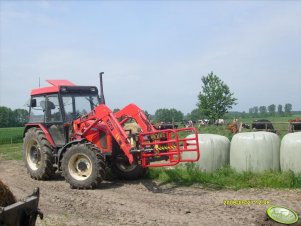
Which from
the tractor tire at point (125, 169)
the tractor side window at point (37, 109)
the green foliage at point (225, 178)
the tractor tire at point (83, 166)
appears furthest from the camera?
the tractor side window at point (37, 109)

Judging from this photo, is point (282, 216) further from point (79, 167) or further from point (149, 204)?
point (79, 167)

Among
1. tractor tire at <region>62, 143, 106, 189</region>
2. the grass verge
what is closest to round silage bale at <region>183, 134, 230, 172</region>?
tractor tire at <region>62, 143, 106, 189</region>

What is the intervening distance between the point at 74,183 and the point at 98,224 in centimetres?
318

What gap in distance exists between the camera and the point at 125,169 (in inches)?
412

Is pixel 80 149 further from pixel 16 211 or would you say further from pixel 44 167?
pixel 16 211

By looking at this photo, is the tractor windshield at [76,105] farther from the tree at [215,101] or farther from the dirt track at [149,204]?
the tree at [215,101]

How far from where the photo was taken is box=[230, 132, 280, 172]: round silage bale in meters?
9.50

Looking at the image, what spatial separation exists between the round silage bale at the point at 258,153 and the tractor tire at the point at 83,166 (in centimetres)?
332

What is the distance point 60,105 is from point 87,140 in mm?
1435

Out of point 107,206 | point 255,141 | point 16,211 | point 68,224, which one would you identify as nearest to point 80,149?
point 107,206

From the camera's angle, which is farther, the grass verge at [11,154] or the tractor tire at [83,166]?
the grass verge at [11,154]

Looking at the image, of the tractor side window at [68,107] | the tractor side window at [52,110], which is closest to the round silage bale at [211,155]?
the tractor side window at [68,107]

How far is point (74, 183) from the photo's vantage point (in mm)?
9445

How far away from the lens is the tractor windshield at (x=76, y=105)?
35.6 ft
